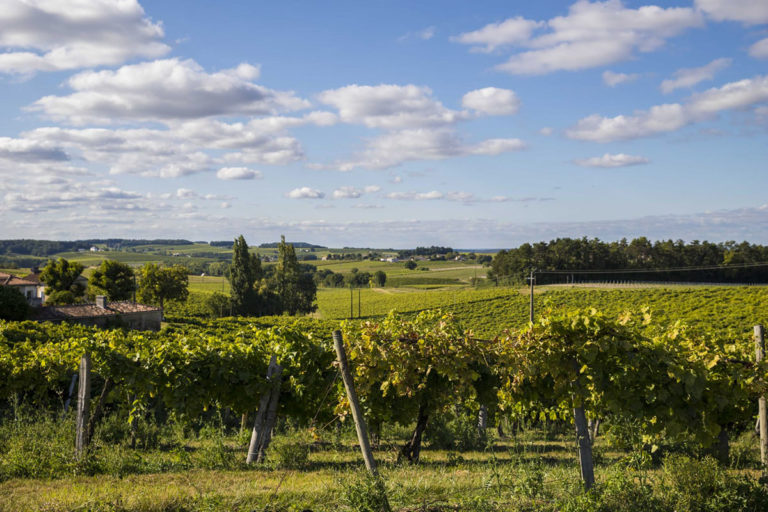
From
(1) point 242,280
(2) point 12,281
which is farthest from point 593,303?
(2) point 12,281

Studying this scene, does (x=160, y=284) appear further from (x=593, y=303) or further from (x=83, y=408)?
(x=83, y=408)

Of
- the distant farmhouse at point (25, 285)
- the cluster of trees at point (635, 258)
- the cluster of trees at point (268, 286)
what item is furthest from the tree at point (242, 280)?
the cluster of trees at point (635, 258)

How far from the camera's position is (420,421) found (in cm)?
768

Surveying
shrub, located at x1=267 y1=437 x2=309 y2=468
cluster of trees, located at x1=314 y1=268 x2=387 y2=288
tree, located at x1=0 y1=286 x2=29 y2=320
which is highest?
shrub, located at x1=267 y1=437 x2=309 y2=468

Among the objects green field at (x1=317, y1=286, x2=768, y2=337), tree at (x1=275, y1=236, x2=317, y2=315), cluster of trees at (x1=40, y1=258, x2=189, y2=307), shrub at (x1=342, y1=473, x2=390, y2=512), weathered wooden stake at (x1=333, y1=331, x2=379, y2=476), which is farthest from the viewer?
tree at (x1=275, y1=236, x2=317, y2=315)

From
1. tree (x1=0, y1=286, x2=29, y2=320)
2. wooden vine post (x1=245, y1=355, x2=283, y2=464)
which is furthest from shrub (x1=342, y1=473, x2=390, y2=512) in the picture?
tree (x1=0, y1=286, x2=29, y2=320)

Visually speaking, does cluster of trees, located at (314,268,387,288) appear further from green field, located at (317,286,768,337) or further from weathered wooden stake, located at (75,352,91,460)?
weathered wooden stake, located at (75,352,91,460)

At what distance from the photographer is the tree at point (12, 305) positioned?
34781 millimetres

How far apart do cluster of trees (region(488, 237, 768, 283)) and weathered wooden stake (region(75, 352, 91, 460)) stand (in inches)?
3156

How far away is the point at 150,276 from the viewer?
63031 millimetres

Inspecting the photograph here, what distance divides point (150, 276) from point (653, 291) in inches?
2343

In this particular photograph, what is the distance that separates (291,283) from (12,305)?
34365 millimetres

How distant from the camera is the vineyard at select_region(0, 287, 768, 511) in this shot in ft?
16.2

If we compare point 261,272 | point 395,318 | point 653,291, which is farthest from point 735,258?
point 395,318
